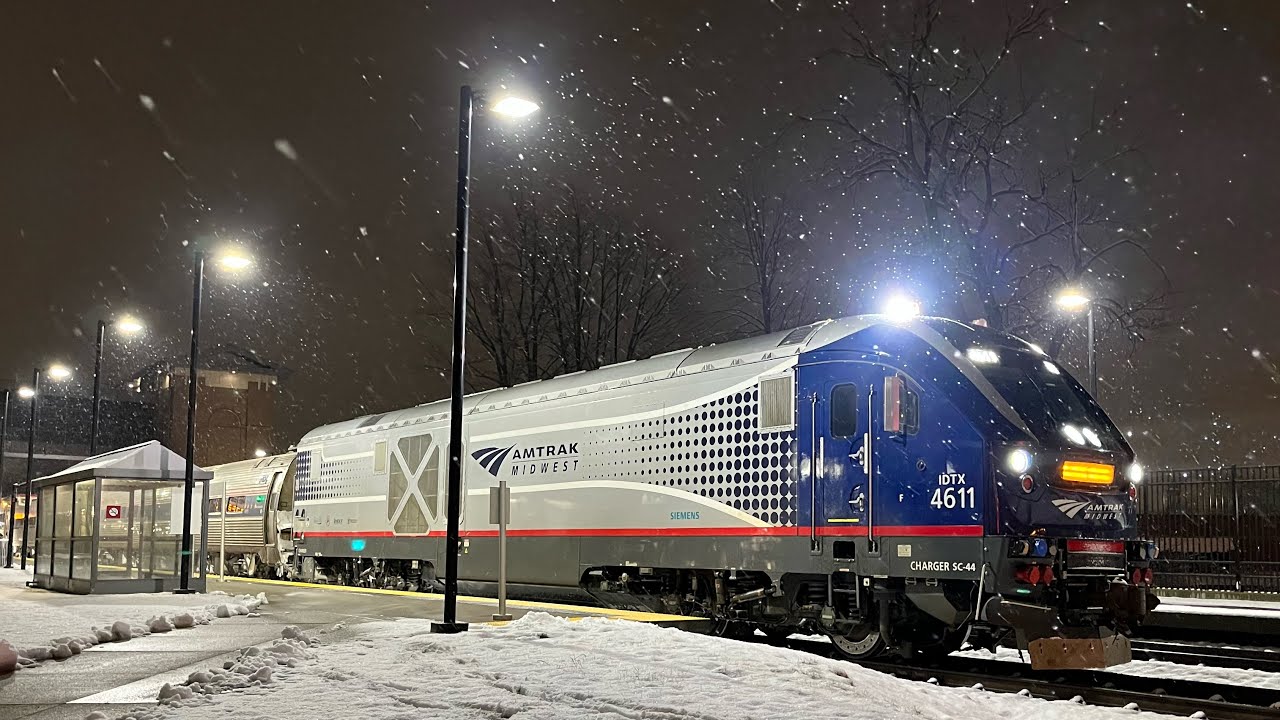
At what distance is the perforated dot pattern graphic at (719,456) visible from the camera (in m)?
13.8

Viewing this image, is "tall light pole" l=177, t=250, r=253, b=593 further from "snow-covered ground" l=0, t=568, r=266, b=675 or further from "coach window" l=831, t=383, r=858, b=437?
"coach window" l=831, t=383, r=858, b=437

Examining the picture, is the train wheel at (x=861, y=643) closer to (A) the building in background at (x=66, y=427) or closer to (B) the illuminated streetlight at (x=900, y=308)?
(B) the illuminated streetlight at (x=900, y=308)

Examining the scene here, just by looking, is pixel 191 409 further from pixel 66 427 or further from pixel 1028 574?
pixel 66 427

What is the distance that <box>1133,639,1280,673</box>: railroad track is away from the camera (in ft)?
44.6

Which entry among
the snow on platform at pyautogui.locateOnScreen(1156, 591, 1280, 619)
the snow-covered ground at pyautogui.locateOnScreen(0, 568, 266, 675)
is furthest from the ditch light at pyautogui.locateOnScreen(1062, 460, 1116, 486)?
the snow-covered ground at pyautogui.locateOnScreen(0, 568, 266, 675)

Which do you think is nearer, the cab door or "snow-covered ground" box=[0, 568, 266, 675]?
"snow-covered ground" box=[0, 568, 266, 675]

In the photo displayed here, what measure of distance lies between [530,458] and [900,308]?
6.58 m

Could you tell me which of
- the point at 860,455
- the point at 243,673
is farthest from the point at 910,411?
the point at 243,673

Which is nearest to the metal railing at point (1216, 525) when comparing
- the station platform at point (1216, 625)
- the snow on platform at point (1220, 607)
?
the snow on platform at point (1220, 607)

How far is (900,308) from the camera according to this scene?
14867 millimetres

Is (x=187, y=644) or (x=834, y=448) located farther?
(x=187, y=644)

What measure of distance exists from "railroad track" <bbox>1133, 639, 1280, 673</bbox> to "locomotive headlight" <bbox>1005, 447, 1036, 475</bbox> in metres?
4.27

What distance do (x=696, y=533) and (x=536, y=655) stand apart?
4442 millimetres

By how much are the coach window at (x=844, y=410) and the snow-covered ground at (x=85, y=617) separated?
345 inches
